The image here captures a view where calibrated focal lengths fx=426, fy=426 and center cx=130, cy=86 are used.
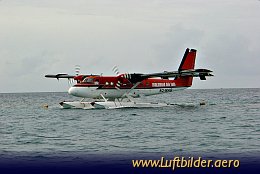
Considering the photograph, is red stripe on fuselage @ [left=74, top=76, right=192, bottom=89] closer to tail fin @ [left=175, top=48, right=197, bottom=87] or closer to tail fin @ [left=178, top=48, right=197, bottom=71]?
tail fin @ [left=175, top=48, right=197, bottom=87]

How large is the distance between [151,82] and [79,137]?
2486cm

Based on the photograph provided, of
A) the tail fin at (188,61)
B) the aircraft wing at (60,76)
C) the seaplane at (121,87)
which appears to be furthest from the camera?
the aircraft wing at (60,76)

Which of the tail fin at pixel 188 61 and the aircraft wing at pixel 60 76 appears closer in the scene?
the tail fin at pixel 188 61

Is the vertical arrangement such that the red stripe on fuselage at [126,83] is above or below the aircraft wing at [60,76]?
below

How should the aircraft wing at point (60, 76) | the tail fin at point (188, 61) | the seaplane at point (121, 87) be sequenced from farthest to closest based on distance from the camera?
the aircraft wing at point (60, 76), the tail fin at point (188, 61), the seaplane at point (121, 87)

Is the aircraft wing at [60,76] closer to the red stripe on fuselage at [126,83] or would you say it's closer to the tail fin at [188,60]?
the red stripe on fuselage at [126,83]

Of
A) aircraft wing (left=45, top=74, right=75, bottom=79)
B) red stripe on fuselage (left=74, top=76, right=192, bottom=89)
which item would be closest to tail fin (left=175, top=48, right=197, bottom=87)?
red stripe on fuselage (left=74, top=76, right=192, bottom=89)

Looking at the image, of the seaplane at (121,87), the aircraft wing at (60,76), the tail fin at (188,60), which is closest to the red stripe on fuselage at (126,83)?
the seaplane at (121,87)

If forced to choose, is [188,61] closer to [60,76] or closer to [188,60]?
[188,60]

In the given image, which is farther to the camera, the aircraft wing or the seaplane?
the aircraft wing

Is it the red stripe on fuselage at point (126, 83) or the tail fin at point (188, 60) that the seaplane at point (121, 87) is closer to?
the red stripe on fuselage at point (126, 83)

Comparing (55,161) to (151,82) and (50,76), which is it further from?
(50,76)

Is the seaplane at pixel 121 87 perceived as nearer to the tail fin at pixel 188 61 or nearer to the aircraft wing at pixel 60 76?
the tail fin at pixel 188 61

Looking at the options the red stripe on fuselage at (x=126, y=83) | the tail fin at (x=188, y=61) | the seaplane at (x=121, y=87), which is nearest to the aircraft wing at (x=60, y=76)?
the seaplane at (x=121, y=87)
